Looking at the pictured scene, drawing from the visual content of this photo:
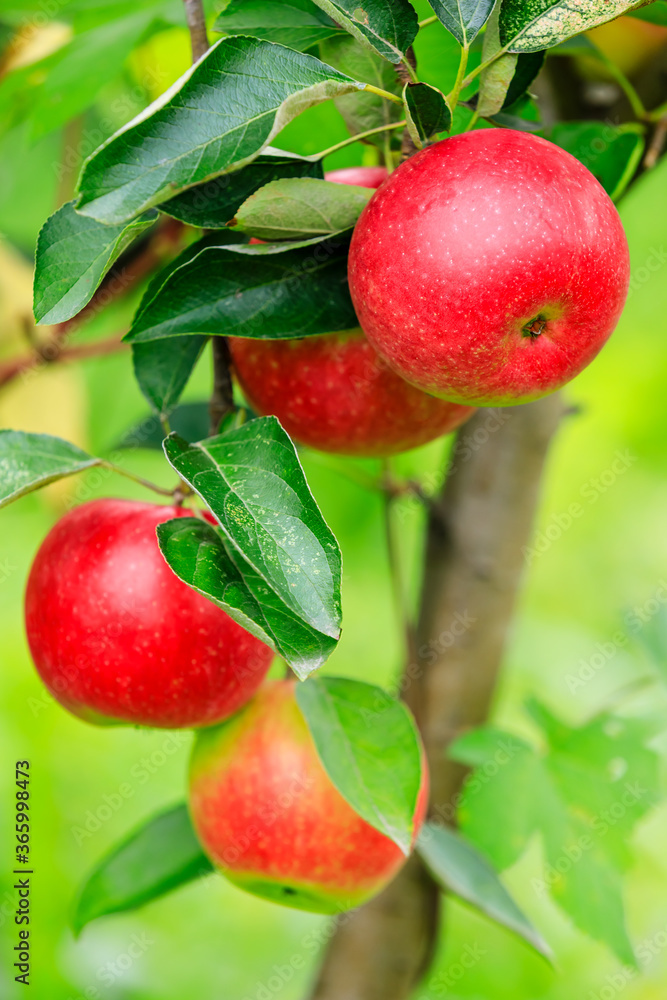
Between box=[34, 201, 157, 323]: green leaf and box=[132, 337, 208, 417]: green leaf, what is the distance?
183 millimetres

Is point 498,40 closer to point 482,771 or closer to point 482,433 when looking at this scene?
point 482,433

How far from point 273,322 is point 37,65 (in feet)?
2.01

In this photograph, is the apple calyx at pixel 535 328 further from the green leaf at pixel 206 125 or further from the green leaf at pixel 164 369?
the green leaf at pixel 164 369

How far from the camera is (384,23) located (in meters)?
0.46

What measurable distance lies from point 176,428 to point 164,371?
6.1 inches

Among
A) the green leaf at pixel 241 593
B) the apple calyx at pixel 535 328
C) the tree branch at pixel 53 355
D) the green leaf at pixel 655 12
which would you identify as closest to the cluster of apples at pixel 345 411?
the apple calyx at pixel 535 328

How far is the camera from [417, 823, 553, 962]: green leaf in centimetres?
78

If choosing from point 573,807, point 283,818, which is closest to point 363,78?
point 283,818

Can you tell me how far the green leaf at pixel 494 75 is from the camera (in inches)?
18.5

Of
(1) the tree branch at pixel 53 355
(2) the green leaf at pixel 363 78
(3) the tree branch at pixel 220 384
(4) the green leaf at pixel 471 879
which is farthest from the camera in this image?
(1) the tree branch at pixel 53 355

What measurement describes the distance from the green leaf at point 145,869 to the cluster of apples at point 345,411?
0.09 metres

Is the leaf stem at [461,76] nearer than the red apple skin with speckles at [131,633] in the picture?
Yes

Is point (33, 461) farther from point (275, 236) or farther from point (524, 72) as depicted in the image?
point (524, 72)

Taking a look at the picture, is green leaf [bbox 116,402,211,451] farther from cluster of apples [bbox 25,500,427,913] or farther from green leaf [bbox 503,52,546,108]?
green leaf [bbox 503,52,546,108]
